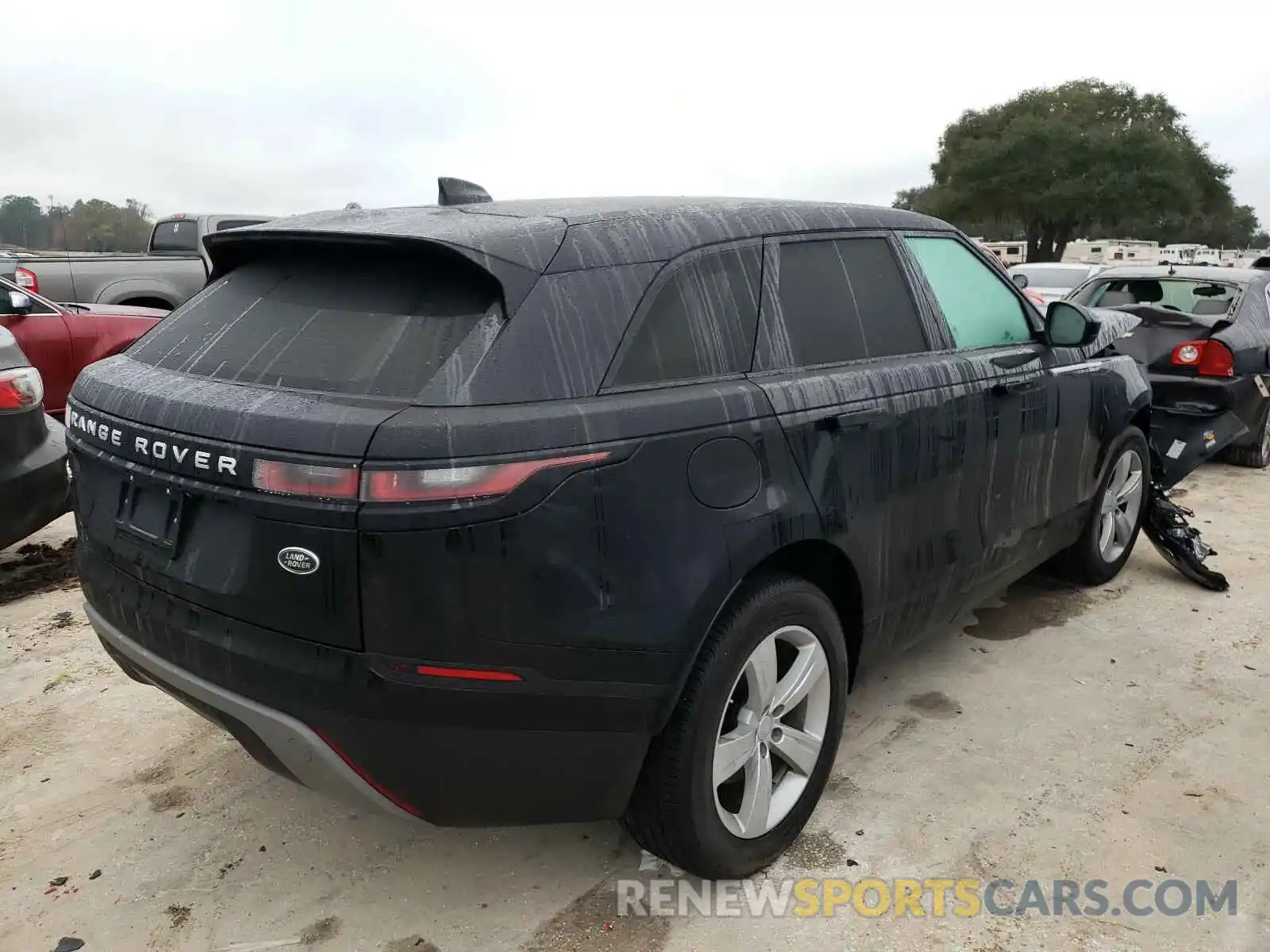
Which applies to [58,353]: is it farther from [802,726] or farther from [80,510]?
[802,726]

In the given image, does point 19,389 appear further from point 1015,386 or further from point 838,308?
point 1015,386

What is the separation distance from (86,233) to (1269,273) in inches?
427

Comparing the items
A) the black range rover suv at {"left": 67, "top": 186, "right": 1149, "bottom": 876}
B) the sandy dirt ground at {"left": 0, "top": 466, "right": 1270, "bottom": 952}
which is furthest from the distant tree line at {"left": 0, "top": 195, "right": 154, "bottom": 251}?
the black range rover suv at {"left": 67, "top": 186, "right": 1149, "bottom": 876}

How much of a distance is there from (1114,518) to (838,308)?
8.63 ft

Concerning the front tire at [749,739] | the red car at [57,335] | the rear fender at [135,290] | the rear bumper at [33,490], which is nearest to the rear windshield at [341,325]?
the front tire at [749,739]

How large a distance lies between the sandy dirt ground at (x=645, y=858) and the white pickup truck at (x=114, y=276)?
23.9 feet

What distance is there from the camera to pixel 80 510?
2.59 m

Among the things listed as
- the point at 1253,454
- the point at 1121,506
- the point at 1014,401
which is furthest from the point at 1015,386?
the point at 1253,454

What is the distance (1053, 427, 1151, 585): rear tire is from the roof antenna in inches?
121

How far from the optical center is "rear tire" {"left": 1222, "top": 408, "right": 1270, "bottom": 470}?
24.2ft

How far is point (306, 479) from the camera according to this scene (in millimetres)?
1970

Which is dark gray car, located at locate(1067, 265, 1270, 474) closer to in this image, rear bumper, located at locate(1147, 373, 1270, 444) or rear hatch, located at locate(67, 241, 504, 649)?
rear bumper, located at locate(1147, 373, 1270, 444)

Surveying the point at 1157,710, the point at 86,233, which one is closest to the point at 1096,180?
the point at 86,233

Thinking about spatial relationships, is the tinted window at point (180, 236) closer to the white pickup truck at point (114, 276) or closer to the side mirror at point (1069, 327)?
the white pickup truck at point (114, 276)
